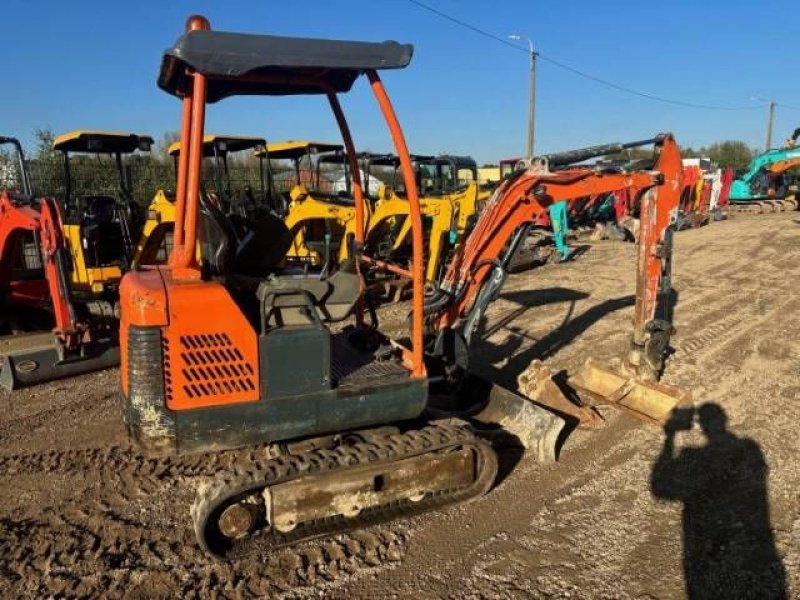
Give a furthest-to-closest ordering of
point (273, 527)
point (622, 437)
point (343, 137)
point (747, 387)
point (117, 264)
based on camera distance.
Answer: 1. point (117, 264)
2. point (747, 387)
3. point (622, 437)
4. point (343, 137)
5. point (273, 527)

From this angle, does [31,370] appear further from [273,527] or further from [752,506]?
[752,506]

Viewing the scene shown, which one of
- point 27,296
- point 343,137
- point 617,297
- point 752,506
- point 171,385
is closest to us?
point 171,385

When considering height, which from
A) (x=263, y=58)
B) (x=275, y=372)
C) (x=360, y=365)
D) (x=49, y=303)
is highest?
(x=263, y=58)

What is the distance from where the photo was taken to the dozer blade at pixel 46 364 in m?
5.82

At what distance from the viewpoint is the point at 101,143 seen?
27.9 ft

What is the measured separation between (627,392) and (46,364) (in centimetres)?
524

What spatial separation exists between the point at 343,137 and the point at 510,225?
1.40m

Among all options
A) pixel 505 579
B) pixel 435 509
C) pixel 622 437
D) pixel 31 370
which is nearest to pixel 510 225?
pixel 622 437

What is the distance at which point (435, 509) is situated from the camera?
3.79 metres

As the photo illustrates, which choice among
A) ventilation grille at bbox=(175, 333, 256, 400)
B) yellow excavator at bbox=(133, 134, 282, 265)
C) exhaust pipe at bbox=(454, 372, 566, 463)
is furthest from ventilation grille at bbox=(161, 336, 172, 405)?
yellow excavator at bbox=(133, 134, 282, 265)

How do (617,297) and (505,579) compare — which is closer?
(505,579)

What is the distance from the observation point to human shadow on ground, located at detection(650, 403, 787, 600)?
3119 mm

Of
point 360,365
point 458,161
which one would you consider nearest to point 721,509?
point 360,365

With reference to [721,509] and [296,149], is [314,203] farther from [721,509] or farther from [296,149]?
[721,509]
